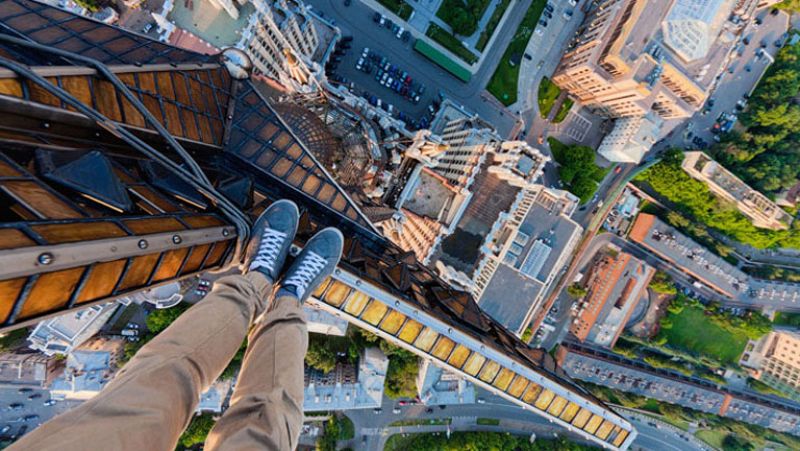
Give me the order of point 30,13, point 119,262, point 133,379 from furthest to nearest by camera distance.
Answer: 1. point 30,13
2. point 119,262
3. point 133,379

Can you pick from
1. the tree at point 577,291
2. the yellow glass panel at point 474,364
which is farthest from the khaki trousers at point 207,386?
the tree at point 577,291

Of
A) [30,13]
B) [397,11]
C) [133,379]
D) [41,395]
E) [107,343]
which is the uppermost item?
[397,11]

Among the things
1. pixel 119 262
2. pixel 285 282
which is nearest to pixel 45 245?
pixel 119 262

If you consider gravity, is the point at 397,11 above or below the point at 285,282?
above

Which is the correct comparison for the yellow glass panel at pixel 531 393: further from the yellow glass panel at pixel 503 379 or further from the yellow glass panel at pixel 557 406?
the yellow glass panel at pixel 503 379

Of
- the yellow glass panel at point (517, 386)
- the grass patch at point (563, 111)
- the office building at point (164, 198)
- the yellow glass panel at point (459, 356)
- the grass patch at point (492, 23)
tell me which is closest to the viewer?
the office building at point (164, 198)

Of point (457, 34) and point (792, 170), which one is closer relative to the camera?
point (457, 34)

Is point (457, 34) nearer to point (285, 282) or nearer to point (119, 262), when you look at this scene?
point (285, 282)
